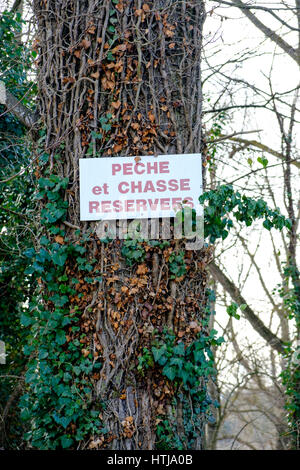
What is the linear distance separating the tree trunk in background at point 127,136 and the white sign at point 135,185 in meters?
0.09

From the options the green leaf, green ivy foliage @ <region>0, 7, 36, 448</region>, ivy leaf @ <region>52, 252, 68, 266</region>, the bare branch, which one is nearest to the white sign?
ivy leaf @ <region>52, 252, 68, 266</region>

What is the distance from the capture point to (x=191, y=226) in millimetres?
4207

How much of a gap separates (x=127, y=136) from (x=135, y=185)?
0.38 meters

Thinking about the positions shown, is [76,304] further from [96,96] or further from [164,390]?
[96,96]

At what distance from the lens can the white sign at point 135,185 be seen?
4.24 meters

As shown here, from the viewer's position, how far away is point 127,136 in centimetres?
429

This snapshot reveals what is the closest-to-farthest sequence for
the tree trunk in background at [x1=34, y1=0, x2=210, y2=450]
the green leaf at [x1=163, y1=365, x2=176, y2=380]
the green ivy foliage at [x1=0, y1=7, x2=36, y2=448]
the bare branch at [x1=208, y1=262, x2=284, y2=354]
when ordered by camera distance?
the green leaf at [x1=163, y1=365, x2=176, y2=380] → the tree trunk in background at [x1=34, y1=0, x2=210, y2=450] → the green ivy foliage at [x1=0, y1=7, x2=36, y2=448] → the bare branch at [x1=208, y1=262, x2=284, y2=354]

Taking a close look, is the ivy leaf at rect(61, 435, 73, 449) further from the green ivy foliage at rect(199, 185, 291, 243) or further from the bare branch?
the bare branch

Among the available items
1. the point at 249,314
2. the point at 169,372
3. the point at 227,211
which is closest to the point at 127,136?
the point at 227,211

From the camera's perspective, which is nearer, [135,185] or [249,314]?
[135,185]

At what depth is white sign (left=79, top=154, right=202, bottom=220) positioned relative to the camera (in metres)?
4.24

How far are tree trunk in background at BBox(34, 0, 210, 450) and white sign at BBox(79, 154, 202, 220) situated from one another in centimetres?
9

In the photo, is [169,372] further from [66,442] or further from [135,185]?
[135,185]

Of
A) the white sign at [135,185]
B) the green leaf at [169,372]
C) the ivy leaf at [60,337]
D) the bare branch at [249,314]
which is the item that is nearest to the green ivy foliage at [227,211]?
the white sign at [135,185]
